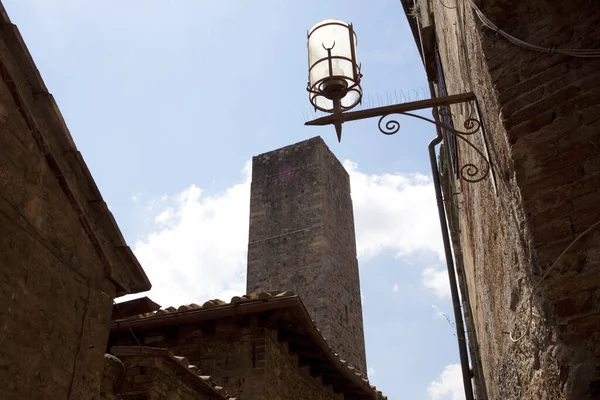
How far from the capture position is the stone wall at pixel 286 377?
708 centimetres

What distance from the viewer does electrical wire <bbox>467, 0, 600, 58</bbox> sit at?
208 cm

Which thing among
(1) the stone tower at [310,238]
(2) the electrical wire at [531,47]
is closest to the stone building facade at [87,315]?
(2) the electrical wire at [531,47]

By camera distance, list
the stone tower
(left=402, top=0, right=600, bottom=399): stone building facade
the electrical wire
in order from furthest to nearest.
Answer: the stone tower
the electrical wire
(left=402, top=0, right=600, bottom=399): stone building facade

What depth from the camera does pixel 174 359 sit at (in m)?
5.05

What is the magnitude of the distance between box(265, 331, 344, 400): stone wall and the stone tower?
283 inches

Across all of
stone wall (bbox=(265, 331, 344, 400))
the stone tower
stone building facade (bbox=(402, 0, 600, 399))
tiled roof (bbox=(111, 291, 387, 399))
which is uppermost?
the stone tower

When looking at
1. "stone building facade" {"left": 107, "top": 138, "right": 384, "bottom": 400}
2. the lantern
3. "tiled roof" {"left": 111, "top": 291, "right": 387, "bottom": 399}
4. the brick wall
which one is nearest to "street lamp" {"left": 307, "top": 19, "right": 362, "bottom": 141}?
the lantern

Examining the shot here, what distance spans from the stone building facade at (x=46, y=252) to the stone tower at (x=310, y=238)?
12.1 metres

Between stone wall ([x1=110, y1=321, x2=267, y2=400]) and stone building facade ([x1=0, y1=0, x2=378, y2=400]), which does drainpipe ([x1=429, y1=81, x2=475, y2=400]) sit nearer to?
stone building facade ([x1=0, y1=0, x2=378, y2=400])

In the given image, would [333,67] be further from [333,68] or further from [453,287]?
[453,287]

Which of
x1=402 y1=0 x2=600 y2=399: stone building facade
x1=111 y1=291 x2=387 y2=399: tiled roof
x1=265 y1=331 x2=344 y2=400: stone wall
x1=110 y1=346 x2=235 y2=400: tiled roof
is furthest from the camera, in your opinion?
x1=265 y1=331 x2=344 y2=400: stone wall

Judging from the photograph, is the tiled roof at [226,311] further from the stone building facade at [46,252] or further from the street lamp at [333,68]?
the street lamp at [333,68]

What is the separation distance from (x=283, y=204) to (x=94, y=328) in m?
14.6

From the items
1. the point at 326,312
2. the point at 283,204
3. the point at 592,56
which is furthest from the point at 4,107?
the point at 283,204
